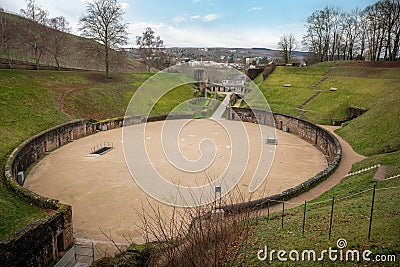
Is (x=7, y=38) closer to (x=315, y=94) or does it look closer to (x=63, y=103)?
(x=63, y=103)

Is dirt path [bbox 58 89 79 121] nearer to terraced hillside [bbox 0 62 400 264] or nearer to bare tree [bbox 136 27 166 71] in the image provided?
terraced hillside [bbox 0 62 400 264]

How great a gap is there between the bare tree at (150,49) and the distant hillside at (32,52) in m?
5.27

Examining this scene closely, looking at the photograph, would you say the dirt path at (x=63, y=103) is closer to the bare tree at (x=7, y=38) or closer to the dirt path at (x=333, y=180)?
the bare tree at (x=7, y=38)

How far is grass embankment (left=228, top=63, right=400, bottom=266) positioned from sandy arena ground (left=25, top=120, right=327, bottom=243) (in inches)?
138

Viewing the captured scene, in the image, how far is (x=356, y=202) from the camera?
37.4 ft

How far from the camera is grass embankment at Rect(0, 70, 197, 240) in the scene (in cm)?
1261

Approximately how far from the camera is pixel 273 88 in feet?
157

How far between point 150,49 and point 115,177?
46037mm

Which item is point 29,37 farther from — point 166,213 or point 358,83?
point 358,83

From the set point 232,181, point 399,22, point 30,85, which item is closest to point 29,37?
point 30,85

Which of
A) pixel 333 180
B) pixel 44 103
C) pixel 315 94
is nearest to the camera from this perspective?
pixel 333 180

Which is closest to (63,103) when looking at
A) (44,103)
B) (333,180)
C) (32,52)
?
(44,103)

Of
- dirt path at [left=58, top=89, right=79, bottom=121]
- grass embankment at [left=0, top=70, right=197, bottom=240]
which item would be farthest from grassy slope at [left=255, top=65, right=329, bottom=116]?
dirt path at [left=58, top=89, right=79, bottom=121]

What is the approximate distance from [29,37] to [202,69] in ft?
103
